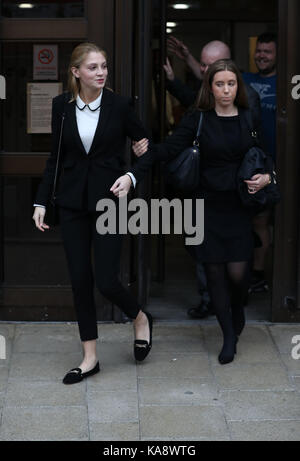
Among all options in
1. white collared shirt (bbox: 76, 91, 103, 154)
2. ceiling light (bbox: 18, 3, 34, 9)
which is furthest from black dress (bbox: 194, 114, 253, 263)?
ceiling light (bbox: 18, 3, 34, 9)

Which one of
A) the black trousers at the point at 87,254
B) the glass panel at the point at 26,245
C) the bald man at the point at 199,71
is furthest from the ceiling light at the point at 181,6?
the black trousers at the point at 87,254

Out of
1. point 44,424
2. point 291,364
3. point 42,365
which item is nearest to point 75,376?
point 42,365

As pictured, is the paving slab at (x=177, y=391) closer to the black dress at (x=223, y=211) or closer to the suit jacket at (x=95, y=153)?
the black dress at (x=223, y=211)

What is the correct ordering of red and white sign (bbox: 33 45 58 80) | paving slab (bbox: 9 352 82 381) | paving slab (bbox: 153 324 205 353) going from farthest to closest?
red and white sign (bbox: 33 45 58 80) < paving slab (bbox: 153 324 205 353) < paving slab (bbox: 9 352 82 381)

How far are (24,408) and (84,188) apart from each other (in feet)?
3.91

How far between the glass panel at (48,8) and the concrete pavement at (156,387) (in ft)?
6.61

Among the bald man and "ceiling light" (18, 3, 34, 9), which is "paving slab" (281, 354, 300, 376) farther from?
"ceiling light" (18, 3, 34, 9)

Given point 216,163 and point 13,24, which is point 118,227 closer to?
point 216,163

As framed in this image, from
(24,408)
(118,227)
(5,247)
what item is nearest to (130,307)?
(118,227)

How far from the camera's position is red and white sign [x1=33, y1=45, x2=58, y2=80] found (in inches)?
241

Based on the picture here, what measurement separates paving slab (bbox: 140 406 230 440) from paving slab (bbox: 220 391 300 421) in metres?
0.09

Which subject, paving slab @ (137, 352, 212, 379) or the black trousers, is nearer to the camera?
the black trousers

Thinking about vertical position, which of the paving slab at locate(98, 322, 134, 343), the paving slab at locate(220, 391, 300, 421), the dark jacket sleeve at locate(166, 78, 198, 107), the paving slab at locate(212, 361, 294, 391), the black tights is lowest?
the paving slab at locate(220, 391, 300, 421)

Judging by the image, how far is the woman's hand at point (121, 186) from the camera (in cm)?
502
